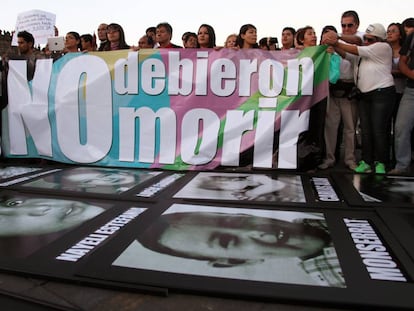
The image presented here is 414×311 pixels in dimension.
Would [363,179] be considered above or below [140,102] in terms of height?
below

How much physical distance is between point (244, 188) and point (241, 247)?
1.46 metres

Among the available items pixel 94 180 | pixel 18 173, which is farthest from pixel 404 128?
pixel 18 173

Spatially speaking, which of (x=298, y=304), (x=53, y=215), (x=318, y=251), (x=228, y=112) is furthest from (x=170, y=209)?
(x=228, y=112)

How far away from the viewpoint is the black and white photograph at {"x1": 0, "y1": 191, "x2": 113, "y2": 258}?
2462 millimetres

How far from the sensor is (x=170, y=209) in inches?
122

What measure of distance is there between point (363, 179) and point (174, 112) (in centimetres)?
222

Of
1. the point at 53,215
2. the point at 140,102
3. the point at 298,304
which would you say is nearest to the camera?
the point at 298,304

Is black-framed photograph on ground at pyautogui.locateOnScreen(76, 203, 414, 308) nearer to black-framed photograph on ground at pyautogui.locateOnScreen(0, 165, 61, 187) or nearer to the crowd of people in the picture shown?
the crowd of people

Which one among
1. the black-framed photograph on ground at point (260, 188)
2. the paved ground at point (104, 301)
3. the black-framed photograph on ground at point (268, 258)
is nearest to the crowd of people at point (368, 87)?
the black-framed photograph on ground at point (260, 188)

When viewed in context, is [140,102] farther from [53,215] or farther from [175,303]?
[175,303]

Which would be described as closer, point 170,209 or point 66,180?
point 170,209

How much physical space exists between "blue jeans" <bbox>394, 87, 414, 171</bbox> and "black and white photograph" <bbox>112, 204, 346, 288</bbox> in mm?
2156

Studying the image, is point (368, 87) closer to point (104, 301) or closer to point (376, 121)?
point (376, 121)

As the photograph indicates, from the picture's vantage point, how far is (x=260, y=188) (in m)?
3.77
